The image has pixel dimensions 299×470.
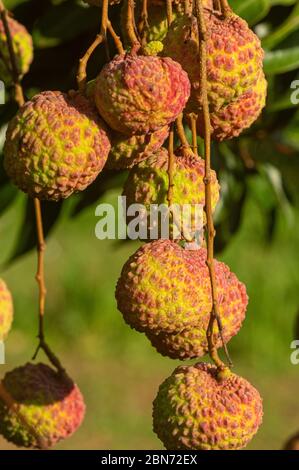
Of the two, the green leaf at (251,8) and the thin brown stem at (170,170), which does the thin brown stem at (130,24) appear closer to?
the thin brown stem at (170,170)

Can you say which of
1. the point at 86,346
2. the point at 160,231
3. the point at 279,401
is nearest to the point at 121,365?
the point at 86,346

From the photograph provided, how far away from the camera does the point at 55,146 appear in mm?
798

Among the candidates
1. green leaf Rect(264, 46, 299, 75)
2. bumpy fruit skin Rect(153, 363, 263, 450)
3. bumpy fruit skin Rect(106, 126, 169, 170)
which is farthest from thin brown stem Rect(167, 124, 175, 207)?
green leaf Rect(264, 46, 299, 75)

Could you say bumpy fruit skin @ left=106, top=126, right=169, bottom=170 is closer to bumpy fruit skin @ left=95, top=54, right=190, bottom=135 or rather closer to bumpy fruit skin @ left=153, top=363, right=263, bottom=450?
bumpy fruit skin @ left=95, top=54, right=190, bottom=135

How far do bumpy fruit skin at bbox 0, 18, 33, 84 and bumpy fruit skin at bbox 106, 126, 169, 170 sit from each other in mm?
275

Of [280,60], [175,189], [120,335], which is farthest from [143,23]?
[120,335]

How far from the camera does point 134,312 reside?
82 cm

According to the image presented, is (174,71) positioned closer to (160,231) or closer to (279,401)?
(160,231)

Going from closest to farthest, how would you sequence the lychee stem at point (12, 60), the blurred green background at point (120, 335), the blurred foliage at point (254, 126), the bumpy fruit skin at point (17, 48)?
the lychee stem at point (12, 60) → the bumpy fruit skin at point (17, 48) → the blurred foliage at point (254, 126) → the blurred green background at point (120, 335)

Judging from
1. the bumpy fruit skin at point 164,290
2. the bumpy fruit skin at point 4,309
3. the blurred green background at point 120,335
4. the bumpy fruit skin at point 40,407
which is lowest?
the blurred green background at point 120,335

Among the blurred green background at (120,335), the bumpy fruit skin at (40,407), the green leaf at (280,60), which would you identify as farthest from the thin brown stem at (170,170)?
the blurred green background at (120,335)

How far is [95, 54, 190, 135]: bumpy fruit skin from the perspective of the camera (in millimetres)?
787

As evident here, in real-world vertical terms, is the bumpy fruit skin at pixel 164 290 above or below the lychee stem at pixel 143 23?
below

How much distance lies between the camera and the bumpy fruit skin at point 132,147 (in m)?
0.83
